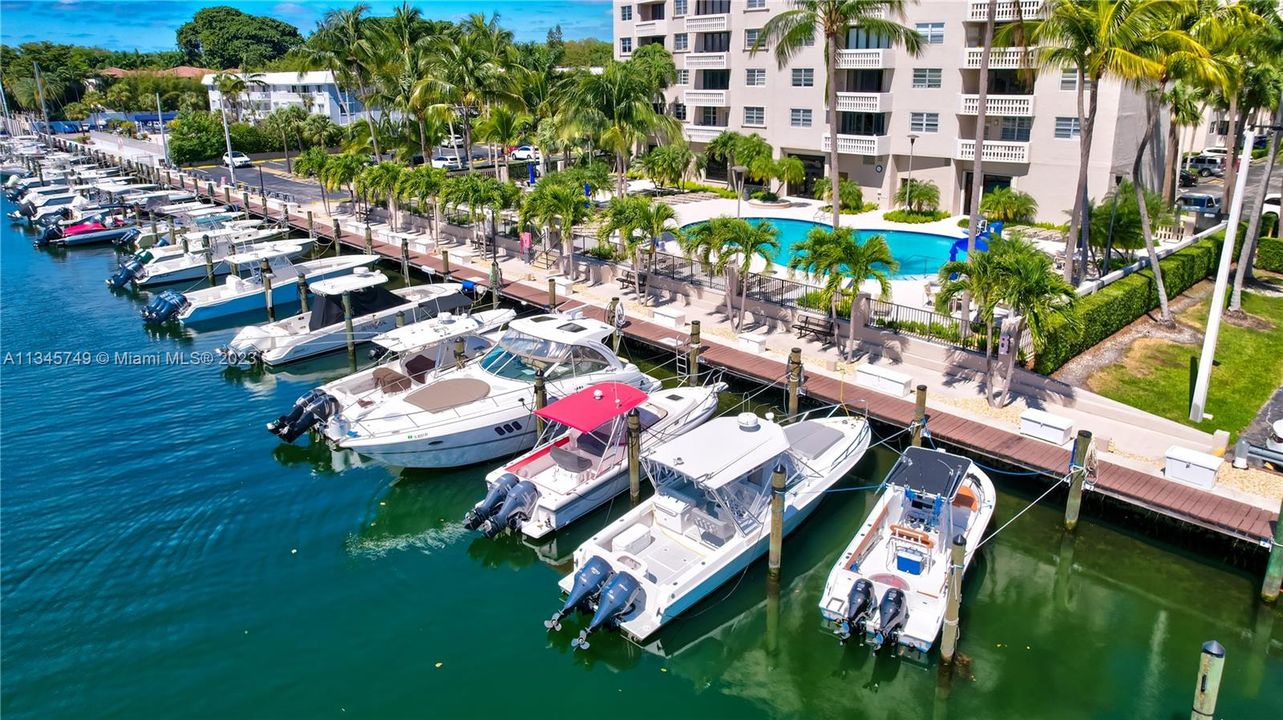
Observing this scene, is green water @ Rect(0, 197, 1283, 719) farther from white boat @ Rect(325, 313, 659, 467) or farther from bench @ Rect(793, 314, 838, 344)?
bench @ Rect(793, 314, 838, 344)

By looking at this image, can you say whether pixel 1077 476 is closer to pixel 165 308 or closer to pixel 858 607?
pixel 858 607

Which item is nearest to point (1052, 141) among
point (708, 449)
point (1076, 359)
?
point (1076, 359)

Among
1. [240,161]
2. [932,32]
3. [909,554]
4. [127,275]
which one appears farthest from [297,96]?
[909,554]

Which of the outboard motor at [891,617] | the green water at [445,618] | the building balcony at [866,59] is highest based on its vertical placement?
the building balcony at [866,59]

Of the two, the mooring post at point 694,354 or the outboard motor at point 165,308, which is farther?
the outboard motor at point 165,308

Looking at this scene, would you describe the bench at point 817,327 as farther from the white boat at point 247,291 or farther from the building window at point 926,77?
the building window at point 926,77

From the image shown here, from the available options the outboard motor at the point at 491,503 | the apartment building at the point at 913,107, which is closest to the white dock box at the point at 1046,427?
the outboard motor at the point at 491,503

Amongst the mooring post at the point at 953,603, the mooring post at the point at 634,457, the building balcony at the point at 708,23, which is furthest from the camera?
the building balcony at the point at 708,23
